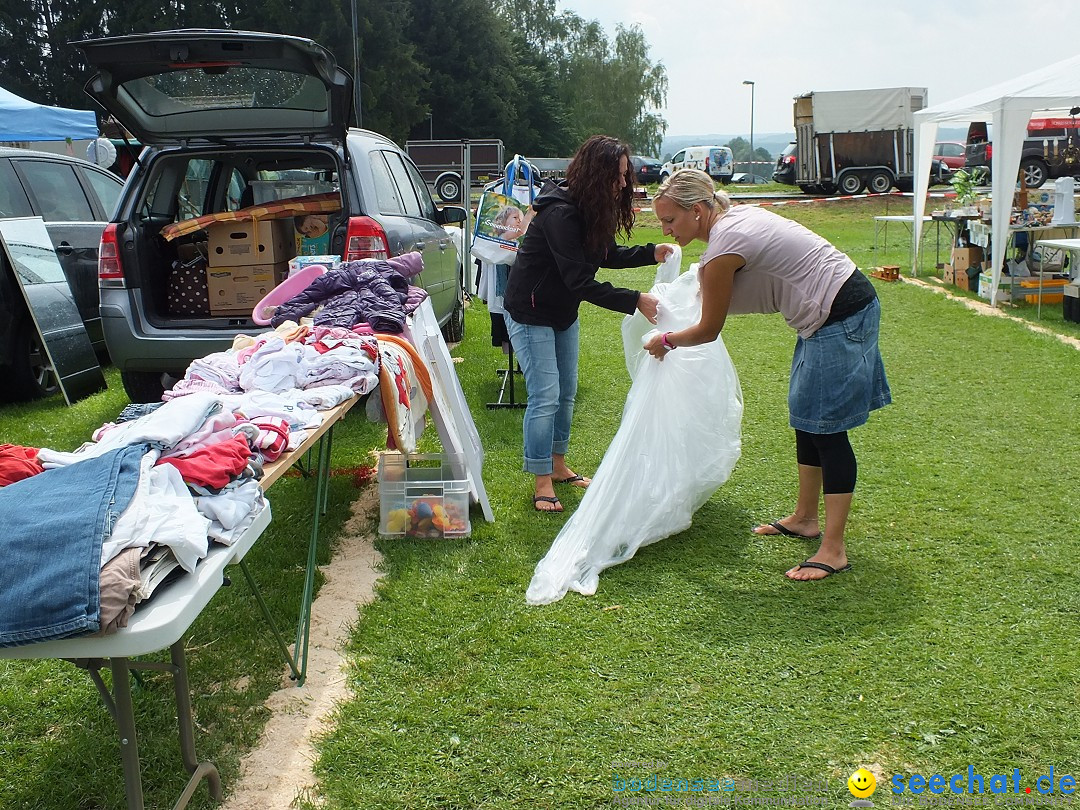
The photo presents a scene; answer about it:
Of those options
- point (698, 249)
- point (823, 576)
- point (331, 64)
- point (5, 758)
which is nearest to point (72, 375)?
point (331, 64)

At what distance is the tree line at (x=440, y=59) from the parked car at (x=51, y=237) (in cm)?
2256

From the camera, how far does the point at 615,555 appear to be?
12.4ft

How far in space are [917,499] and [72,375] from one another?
5554mm

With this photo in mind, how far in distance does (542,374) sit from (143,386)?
3091 millimetres

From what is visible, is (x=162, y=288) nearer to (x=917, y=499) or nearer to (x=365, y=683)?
(x=365, y=683)

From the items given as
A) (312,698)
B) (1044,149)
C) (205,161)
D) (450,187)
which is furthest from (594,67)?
(312,698)

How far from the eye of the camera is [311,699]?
9.45 feet

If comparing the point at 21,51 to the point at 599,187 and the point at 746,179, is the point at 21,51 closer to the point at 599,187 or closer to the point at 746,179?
the point at 746,179

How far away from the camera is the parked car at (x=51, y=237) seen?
252 inches

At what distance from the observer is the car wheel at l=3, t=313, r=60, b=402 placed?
6.49 metres

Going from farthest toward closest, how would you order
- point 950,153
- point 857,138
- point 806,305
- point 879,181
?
point 950,153 < point 879,181 < point 857,138 < point 806,305

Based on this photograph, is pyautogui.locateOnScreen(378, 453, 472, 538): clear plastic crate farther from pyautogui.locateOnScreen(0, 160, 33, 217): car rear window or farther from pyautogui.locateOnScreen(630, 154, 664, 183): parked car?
pyautogui.locateOnScreen(630, 154, 664, 183): parked car

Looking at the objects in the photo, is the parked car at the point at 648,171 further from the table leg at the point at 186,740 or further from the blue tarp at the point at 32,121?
the table leg at the point at 186,740

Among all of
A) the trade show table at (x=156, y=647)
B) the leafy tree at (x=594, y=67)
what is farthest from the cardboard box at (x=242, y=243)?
the leafy tree at (x=594, y=67)
